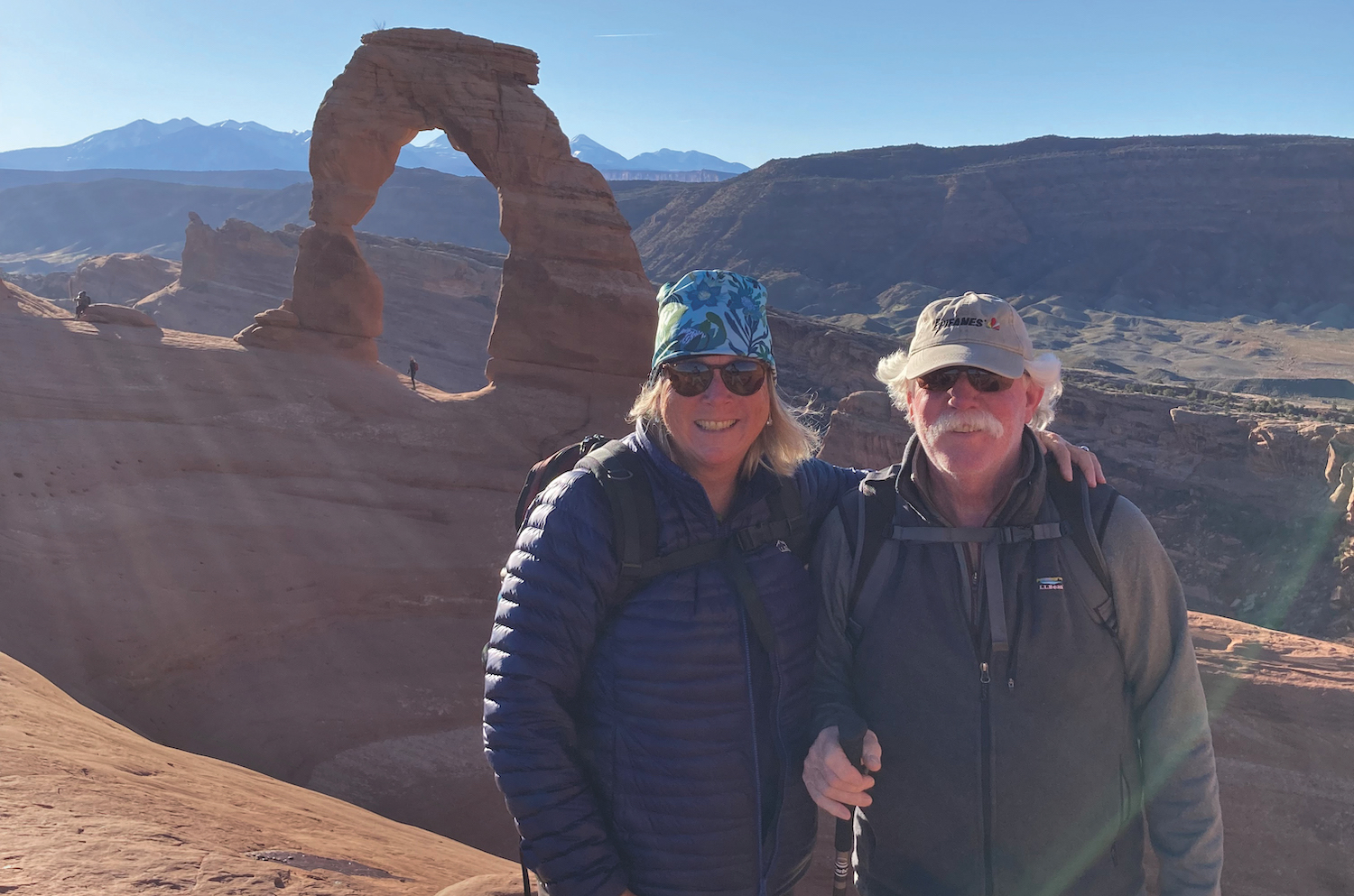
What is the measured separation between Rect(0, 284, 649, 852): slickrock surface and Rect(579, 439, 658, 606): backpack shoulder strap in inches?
215

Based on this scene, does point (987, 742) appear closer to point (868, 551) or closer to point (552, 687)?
point (868, 551)

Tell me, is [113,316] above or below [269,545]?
above

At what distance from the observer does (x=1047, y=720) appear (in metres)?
2.11

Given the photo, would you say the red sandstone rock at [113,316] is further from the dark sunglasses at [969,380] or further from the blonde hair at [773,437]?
the dark sunglasses at [969,380]

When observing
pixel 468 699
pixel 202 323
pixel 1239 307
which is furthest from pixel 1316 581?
pixel 1239 307

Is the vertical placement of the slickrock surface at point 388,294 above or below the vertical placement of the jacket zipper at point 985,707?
above

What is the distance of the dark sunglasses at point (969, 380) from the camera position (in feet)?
7.25

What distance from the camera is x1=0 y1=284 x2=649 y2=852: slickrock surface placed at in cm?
727

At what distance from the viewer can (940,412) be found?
7.39 feet

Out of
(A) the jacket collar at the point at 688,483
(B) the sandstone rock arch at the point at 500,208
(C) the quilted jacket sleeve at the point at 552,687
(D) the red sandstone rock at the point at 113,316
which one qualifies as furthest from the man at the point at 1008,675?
(D) the red sandstone rock at the point at 113,316

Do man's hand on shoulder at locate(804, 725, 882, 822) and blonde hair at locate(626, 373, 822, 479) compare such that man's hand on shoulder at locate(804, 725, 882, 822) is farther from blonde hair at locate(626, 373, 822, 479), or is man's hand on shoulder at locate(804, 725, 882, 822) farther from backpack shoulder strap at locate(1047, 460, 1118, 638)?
blonde hair at locate(626, 373, 822, 479)

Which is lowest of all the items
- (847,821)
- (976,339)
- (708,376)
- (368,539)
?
(368,539)

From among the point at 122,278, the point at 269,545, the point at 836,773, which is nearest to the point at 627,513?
the point at 836,773

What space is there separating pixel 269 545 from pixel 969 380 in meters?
8.66
